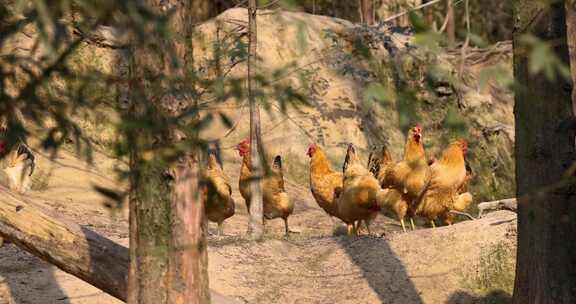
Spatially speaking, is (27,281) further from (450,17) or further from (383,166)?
(450,17)

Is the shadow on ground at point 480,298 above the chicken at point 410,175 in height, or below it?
below

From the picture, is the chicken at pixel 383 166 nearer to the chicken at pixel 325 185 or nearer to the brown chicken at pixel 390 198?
→ the brown chicken at pixel 390 198

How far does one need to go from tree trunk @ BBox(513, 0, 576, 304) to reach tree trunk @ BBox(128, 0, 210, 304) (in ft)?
6.91

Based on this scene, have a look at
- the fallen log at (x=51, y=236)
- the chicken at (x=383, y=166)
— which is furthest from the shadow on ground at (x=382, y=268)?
the fallen log at (x=51, y=236)

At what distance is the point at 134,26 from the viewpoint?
2.29 m

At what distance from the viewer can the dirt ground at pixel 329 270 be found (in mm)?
7574

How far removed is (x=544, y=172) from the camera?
6.18m

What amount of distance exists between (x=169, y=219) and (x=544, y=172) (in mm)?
2570

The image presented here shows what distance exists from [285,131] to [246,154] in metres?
4.45

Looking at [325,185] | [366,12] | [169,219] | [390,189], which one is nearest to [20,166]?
[325,185]

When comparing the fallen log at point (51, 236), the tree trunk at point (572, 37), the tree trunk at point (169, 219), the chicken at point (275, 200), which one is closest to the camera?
the tree trunk at point (169, 219)

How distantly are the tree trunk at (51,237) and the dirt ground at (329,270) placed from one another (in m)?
1.39

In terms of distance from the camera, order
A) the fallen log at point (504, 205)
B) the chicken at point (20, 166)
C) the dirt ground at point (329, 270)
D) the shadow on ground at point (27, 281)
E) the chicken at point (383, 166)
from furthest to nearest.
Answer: the chicken at point (20, 166) → the chicken at point (383, 166) → the fallen log at point (504, 205) → the dirt ground at point (329, 270) → the shadow on ground at point (27, 281)

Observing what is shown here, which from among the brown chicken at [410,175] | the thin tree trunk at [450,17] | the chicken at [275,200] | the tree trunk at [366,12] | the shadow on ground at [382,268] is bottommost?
the shadow on ground at [382,268]
